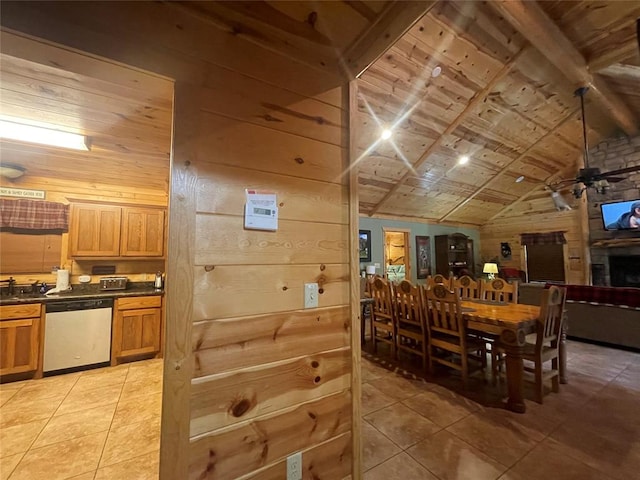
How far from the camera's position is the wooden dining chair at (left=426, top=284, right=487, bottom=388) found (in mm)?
2617

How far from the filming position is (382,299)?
360cm

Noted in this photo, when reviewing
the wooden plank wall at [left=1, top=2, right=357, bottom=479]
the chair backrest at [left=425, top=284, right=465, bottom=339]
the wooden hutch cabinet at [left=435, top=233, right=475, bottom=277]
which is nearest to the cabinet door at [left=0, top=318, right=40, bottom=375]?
the wooden plank wall at [left=1, top=2, right=357, bottom=479]

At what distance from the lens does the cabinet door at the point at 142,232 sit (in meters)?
3.60

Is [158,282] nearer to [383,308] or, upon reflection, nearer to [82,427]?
[82,427]

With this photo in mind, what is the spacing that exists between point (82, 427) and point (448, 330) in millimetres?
3328

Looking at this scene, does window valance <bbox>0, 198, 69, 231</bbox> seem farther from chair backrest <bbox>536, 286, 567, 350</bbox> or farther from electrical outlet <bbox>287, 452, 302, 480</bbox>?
chair backrest <bbox>536, 286, 567, 350</bbox>

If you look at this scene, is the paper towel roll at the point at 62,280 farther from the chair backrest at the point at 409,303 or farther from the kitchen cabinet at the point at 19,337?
the chair backrest at the point at 409,303

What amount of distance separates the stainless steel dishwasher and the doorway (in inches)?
231

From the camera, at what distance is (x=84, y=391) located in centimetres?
261

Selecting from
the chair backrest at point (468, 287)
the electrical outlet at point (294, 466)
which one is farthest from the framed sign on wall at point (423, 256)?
the electrical outlet at point (294, 466)

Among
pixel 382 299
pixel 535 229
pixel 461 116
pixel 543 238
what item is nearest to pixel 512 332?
pixel 382 299

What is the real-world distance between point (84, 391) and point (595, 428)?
4478 mm

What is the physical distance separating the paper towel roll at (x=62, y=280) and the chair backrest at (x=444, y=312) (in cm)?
435

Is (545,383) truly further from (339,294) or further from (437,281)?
(339,294)
